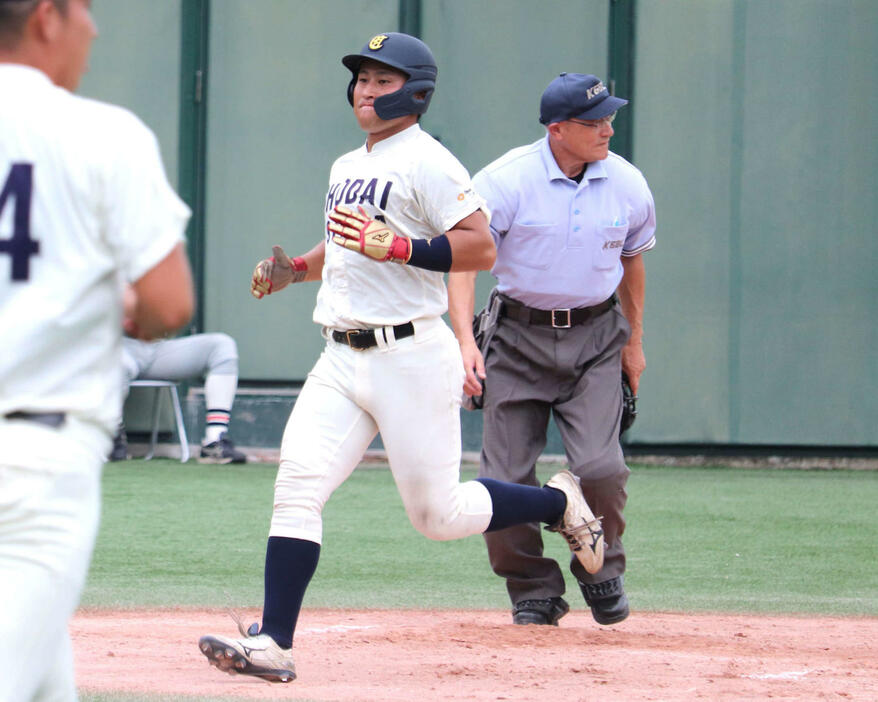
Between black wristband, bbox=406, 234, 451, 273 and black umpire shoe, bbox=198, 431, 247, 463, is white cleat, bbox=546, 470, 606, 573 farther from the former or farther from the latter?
black umpire shoe, bbox=198, 431, 247, 463

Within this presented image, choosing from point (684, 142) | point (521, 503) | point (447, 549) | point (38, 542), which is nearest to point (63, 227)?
point (38, 542)

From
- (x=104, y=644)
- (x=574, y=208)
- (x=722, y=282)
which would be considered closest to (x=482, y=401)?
(x=574, y=208)

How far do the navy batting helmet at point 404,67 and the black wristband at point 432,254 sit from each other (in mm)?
511

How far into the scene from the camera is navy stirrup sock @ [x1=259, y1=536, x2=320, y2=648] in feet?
14.7

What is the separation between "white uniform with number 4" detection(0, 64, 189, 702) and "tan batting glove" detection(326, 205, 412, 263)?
6.95 feet

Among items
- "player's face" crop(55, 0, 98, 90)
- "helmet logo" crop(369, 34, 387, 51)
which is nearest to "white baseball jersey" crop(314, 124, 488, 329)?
"helmet logo" crop(369, 34, 387, 51)

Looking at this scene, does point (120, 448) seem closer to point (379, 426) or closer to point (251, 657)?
point (379, 426)

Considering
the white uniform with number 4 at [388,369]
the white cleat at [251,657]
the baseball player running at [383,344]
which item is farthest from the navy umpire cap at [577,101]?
the white cleat at [251,657]

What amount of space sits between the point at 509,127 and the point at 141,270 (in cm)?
1028

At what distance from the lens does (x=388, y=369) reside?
4.59 m

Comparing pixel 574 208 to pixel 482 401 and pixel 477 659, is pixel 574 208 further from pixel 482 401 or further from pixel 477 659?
pixel 477 659

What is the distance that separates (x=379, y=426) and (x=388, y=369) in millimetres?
212

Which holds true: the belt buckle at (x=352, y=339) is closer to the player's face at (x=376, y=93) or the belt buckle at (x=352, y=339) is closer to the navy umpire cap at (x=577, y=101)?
the player's face at (x=376, y=93)

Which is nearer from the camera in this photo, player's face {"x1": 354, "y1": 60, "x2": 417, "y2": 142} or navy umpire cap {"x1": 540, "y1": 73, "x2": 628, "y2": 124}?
player's face {"x1": 354, "y1": 60, "x2": 417, "y2": 142}
